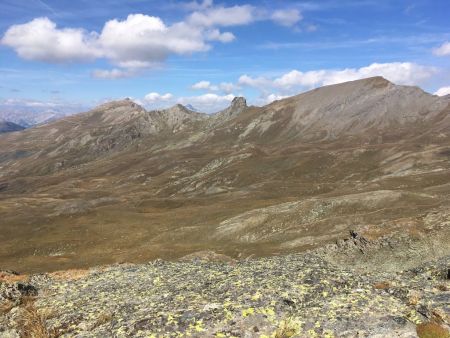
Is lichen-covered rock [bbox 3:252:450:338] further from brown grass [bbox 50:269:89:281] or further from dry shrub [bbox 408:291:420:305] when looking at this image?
brown grass [bbox 50:269:89:281]

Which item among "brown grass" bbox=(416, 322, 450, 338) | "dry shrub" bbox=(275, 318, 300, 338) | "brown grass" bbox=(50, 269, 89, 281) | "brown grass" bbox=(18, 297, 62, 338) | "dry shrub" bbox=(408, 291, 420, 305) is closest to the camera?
"brown grass" bbox=(416, 322, 450, 338)

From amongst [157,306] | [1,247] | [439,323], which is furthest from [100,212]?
[439,323]

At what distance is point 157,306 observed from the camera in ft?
82.0

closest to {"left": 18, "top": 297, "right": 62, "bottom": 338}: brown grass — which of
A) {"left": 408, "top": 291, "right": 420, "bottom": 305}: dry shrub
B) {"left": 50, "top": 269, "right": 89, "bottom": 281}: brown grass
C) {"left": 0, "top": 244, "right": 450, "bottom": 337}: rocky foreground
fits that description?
{"left": 0, "top": 244, "right": 450, "bottom": 337}: rocky foreground

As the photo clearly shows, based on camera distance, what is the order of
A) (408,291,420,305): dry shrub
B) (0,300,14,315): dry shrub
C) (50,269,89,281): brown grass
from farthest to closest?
(50,269,89,281): brown grass
(0,300,14,315): dry shrub
(408,291,420,305): dry shrub

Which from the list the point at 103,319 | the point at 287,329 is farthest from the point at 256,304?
the point at 103,319

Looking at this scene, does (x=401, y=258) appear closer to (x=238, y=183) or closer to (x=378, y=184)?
(x=378, y=184)

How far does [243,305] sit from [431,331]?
360 inches

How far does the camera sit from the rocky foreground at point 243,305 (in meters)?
20.7

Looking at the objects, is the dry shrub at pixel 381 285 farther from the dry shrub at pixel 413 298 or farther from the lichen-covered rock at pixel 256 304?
the dry shrub at pixel 413 298

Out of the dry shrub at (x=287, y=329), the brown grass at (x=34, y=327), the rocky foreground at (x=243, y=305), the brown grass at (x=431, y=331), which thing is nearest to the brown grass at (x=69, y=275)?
the rocky foreground at (x=243, y=305)

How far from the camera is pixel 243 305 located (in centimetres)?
2305

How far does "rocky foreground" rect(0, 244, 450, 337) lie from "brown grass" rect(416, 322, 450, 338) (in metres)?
0.05

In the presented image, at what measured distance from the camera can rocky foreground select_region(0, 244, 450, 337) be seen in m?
20.7
